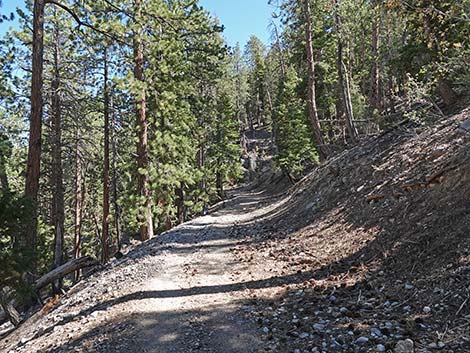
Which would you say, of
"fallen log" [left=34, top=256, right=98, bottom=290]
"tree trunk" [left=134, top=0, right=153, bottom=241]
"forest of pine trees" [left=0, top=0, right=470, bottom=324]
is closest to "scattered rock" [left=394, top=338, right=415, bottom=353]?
"forest of pine trees" [left=0, top=0, right=470, bottom=324]

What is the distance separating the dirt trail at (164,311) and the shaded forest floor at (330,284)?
26 mm

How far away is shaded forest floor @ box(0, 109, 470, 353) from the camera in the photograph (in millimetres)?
4367

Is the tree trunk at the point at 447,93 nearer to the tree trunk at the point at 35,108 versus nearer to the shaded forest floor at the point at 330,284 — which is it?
the shaded forest floor at the point at 330,284

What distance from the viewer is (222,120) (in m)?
34.2

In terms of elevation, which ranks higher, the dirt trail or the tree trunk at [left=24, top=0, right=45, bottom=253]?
the tree trunk at [left=24, top=0, right=45, bottom=253]

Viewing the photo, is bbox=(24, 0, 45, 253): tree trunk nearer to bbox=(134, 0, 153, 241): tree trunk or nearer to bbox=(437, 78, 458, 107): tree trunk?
bbox=(134, 0, 153, 241): tree trunk

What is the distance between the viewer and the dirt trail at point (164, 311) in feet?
16.2

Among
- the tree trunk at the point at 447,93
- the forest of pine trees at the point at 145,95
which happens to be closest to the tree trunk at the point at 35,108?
the forest of pine trees at the point at 145,95

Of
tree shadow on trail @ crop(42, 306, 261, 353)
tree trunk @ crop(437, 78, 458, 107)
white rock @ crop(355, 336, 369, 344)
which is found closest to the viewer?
white rock @ crop(355, 336, 369, 344)

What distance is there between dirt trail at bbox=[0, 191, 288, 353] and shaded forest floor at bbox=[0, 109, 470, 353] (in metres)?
0.03

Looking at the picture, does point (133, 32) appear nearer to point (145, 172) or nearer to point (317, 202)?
point (145, 172)

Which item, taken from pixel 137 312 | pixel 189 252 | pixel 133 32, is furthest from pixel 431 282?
pixel 133 32

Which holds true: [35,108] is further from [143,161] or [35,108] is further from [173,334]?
[143,161]

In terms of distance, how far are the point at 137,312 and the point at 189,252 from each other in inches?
164
